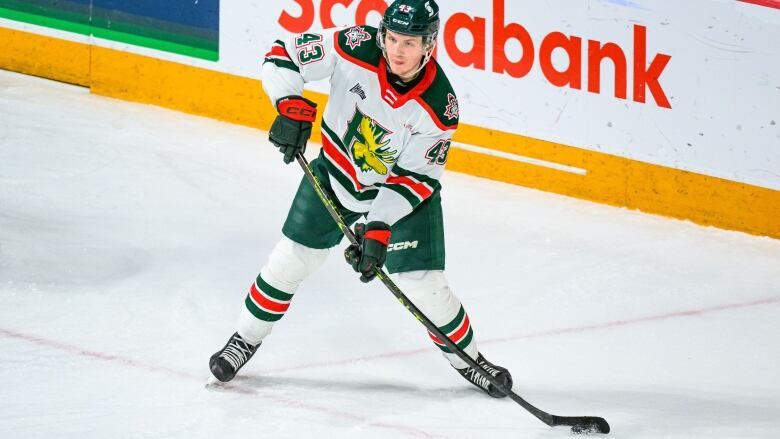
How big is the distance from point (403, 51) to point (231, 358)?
101cm

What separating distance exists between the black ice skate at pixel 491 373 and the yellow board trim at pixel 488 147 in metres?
1.87

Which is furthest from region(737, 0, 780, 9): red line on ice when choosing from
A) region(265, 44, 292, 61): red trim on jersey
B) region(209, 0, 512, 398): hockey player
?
region(265, 44, 292, 61): red trim on jersey

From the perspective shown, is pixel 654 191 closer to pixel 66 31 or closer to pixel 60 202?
pixel 60 202

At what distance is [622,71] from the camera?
5227 mm

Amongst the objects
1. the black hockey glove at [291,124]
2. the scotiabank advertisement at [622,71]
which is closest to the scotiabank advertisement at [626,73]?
the scotiabank advertisement at [622,71]

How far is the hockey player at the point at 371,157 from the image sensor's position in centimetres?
335

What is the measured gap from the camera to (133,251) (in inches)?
179

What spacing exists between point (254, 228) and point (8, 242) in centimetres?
93

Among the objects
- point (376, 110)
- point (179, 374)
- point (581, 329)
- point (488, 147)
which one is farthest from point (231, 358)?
point (488, 147)

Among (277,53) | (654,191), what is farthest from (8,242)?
(654,191)

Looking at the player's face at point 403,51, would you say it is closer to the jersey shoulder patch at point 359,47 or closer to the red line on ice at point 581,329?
the jersey shoulder patch at point 359,47

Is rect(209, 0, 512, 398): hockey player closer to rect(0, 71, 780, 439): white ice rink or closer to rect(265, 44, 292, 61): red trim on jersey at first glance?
rect(265, 44, 292, 61): red trim on jersey

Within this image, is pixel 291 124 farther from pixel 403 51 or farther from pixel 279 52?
pixel 403 51

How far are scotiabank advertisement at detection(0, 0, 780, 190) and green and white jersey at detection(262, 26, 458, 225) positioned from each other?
6.42 feet
